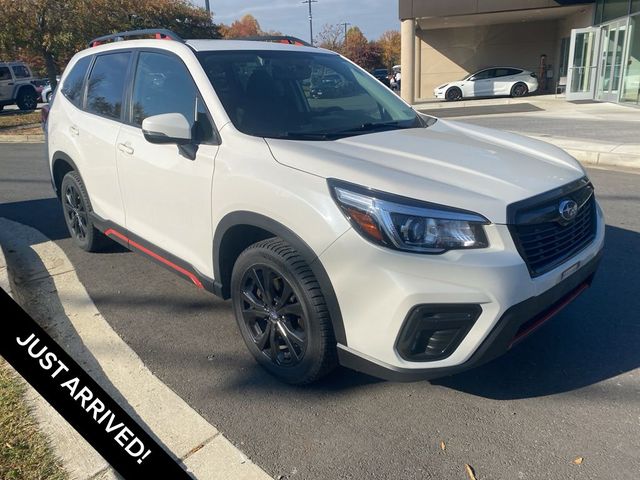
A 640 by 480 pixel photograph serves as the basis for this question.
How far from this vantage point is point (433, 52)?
1083 inches

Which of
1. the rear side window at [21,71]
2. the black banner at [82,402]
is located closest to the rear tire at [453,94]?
the rear side window at [21,71]

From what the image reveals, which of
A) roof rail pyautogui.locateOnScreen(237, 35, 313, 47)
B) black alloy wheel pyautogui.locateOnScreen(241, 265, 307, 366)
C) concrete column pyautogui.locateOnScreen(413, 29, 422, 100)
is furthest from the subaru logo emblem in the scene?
concrete column pyautogui.locateOnScreen(413, 29, 422, 100)

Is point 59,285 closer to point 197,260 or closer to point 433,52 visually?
point 197,260

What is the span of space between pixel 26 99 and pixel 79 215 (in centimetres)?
2394

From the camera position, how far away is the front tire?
8.22ft

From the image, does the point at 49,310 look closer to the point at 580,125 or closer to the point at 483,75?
the point at 580,125

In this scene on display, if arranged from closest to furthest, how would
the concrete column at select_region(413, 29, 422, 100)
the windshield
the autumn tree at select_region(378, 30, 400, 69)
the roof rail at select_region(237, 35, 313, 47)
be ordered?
the windshield
the roof rail at select_region(237, 35, 313, 47)
the concrete column at select_region(413, 29, 422, 100)
the autumn tree at select_region(378, 30, 400, 69)

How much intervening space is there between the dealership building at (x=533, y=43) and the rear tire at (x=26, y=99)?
17.5m

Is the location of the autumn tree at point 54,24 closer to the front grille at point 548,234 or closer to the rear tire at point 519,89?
the rear tire at point 519,89

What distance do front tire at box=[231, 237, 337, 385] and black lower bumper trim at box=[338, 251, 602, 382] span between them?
0.17 meters

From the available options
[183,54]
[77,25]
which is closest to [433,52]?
[77,25]

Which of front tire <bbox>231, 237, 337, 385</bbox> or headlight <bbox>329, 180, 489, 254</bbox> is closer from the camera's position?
headlight <bbox>329, 180, 489, 254</bbox>

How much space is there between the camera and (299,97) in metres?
3.48

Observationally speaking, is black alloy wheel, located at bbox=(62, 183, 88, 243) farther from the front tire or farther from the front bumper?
the front bumper
